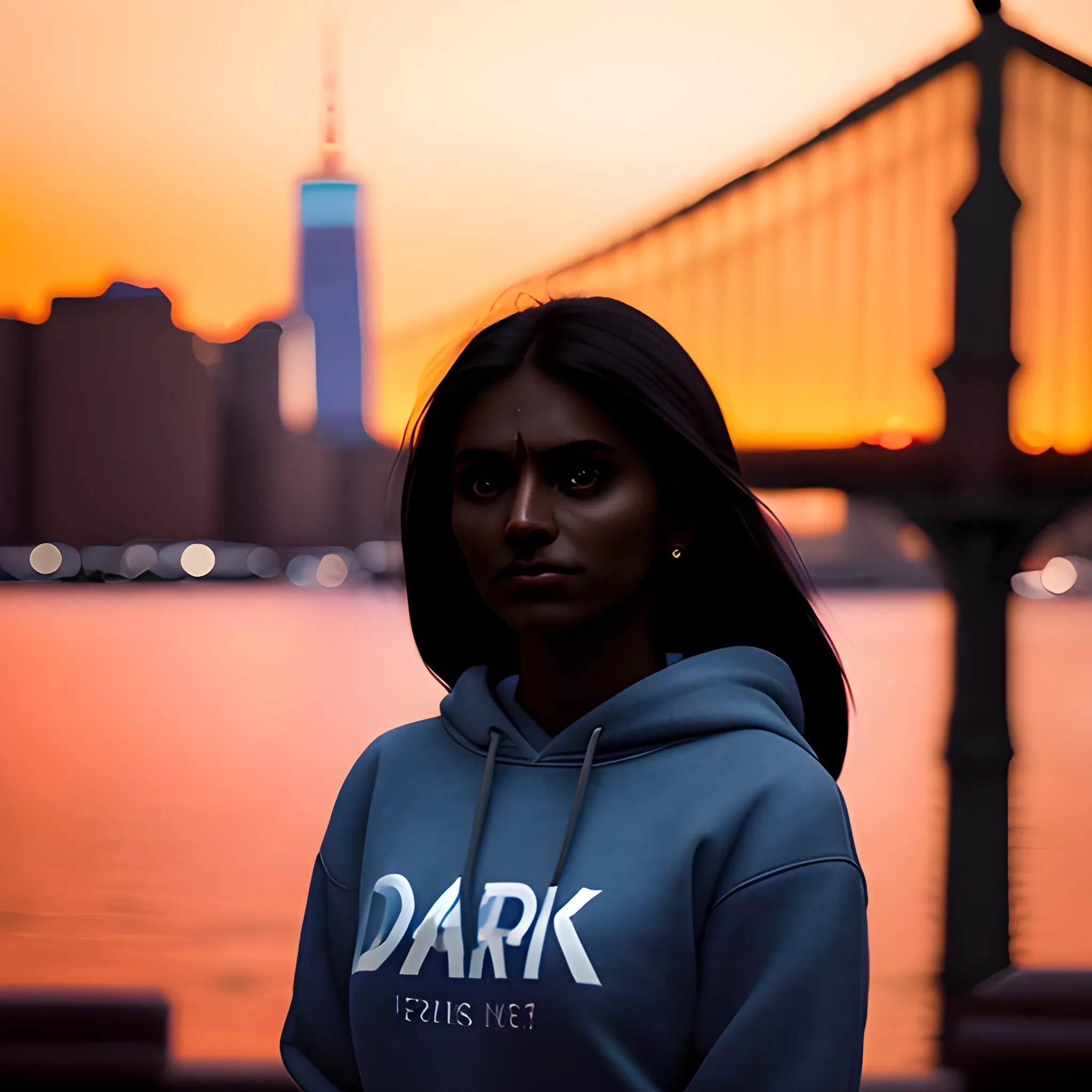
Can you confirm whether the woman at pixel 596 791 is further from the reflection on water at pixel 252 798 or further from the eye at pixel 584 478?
the reflection on water at pixel 252 798

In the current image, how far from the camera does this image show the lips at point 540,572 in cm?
97

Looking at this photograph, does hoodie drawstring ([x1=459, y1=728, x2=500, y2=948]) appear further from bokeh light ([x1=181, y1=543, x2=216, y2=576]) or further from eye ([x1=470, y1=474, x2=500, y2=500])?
bokeh light ([x1=181, y1=543, x2=216, y2=576])

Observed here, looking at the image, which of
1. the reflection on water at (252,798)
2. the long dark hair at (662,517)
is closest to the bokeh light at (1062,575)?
the reflection on water at (252,798)

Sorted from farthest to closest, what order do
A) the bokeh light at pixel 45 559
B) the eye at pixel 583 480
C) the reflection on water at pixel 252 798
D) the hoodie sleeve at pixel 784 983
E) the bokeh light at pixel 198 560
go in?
the bokeh light at pixel 198 560 < the bokeh light at pixel 45 559 < the reflection on water at pixel 252 798 < the eye at pixel 583 480 < the hoodie sleeve at pixel 784 983

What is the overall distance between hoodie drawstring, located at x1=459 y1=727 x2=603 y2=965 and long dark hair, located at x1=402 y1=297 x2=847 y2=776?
12cm

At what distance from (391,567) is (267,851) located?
21078 mm

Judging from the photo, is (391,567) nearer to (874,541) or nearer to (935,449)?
(935,449)

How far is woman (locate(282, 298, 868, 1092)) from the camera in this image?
899 millimetres

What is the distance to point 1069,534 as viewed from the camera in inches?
649

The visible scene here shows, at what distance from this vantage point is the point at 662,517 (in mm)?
1025

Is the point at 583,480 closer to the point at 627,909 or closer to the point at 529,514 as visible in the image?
the point at 529,514

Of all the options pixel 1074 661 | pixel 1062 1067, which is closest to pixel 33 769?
pixel 1062 1067

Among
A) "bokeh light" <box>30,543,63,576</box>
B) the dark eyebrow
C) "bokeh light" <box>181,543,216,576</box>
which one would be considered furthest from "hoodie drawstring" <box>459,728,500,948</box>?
"bokeh light" <box>181,543,216,576</box>

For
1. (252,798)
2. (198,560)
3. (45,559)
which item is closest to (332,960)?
(45,559)
